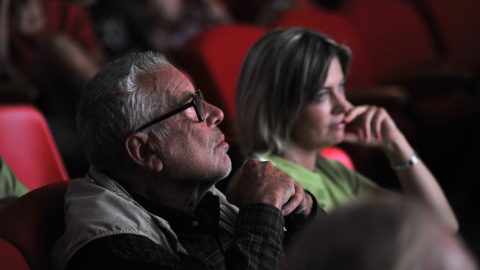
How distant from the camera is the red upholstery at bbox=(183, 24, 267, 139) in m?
2.54

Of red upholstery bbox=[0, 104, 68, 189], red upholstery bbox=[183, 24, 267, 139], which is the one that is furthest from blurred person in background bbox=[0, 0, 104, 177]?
red upholstery bbox=[0, 104, 68, 189]

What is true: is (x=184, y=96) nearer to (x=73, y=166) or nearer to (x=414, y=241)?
(x=414, y=241)

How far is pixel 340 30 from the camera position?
338 centimetres

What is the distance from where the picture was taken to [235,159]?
63.5 inches

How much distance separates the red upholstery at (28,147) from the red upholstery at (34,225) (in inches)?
26.8

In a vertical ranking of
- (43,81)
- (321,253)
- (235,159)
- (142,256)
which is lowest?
(43,81)

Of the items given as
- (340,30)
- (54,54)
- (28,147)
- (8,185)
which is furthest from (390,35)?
(8,185)

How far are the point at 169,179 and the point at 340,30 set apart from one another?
2218 mm

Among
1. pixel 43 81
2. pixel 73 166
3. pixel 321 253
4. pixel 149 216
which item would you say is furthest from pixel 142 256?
pixel 43 81

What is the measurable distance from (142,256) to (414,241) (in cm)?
55

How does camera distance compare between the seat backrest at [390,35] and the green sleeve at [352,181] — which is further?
the seat backrest at [390,35]

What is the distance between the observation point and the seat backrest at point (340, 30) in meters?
3.17

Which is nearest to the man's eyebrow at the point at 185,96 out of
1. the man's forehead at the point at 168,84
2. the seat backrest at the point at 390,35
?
the man's forehead at the point at 168,84

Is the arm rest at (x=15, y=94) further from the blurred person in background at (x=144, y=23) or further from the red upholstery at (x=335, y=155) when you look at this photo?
the red upholstery at (x=335, y=155)
